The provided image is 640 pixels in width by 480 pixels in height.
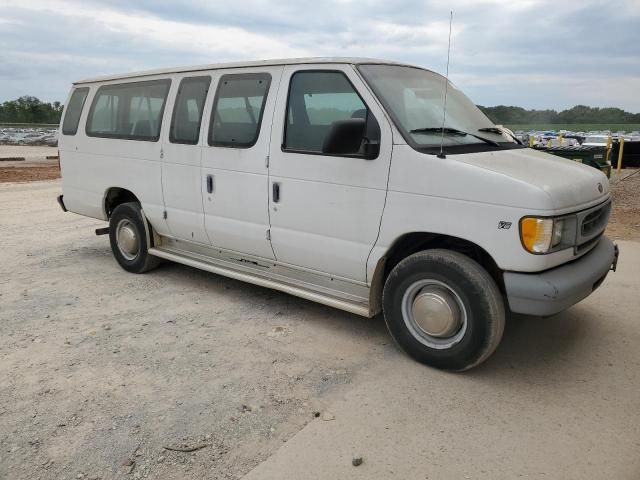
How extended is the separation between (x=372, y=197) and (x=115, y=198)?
3.76m

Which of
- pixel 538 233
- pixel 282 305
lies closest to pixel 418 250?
pixel 538 233

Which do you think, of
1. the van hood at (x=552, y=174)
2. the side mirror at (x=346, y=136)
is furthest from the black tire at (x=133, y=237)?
the van hood at (x=552, y=174)

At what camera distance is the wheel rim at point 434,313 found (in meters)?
3.64

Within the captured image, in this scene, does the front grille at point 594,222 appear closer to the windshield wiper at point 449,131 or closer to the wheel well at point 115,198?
the windshield wiper at point 449,131

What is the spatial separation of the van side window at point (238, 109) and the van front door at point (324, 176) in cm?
25

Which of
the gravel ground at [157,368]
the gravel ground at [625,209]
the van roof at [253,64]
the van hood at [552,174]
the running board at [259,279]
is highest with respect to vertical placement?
the van roof at [253,64]

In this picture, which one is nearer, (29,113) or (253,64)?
(253,64)

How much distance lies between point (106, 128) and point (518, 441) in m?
5.30

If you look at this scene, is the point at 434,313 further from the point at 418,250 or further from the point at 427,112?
the point at 427,112

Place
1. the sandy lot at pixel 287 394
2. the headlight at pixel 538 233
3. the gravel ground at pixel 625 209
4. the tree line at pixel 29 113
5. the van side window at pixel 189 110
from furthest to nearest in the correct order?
1. the tree line at pixel 29 113
2. the gravel ground at pixel 625 209
3. the van side window at pixel 189 110
4. the headlight at pixel 538 233
5. the sandy lot at pixel 287 394

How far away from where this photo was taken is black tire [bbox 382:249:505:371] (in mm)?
3480

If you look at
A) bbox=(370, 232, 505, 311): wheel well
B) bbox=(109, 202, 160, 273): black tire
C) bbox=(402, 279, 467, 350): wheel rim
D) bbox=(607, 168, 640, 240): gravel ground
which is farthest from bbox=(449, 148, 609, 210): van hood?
bbox=(607, 168, 640, 240): gravel ground

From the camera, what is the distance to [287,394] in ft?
11.3

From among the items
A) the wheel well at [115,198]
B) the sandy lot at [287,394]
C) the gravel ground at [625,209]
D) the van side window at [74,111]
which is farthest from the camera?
→ the gravel ground at [625,209]
